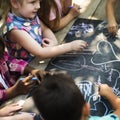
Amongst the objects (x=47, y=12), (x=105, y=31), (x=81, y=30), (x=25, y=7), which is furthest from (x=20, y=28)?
(x=105, y=31)

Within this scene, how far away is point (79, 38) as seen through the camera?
7.23 ft

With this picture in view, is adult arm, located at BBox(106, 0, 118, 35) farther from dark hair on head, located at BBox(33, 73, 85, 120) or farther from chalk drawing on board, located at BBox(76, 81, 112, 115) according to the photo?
dark hair on head, located at BBox(33, 73, 85, 120)

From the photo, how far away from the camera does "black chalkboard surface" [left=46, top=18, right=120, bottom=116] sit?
1852mm

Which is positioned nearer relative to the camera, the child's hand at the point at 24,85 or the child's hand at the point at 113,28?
the child's hand at the point at 24,85

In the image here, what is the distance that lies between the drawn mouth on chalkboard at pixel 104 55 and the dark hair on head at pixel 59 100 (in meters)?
0.75

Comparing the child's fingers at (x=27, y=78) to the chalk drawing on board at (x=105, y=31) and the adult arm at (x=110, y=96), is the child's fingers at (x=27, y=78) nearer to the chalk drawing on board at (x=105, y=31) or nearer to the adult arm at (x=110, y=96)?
the adult arm at (x=110, y=96)

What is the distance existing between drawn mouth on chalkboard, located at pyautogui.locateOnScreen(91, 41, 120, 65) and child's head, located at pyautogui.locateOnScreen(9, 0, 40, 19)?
16.5 inches

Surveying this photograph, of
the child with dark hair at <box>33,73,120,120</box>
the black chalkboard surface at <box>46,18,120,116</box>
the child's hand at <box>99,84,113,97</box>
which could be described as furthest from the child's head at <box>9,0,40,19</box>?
the child with dark hair at <box>33,73,120,120</box>

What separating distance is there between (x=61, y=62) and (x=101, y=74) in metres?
0.25

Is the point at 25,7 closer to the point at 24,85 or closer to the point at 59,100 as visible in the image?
the point at 24,85

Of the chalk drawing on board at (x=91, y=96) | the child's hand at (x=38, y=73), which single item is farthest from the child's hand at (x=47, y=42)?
the chalk drawing on board at (x=91, y=96)

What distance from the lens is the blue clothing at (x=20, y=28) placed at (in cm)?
207

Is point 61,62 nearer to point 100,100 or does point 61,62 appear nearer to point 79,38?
point 79,38

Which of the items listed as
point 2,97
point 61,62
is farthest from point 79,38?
point 2,97
